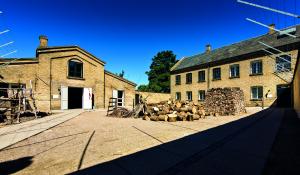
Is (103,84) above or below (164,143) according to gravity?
above

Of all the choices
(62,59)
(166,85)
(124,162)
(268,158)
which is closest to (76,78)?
(62,59)

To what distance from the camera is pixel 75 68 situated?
2233 cm

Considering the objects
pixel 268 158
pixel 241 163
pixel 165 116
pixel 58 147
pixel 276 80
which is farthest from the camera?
pixel 276 80

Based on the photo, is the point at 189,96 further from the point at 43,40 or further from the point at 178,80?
the point at 43,40

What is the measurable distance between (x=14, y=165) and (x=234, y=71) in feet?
86.2

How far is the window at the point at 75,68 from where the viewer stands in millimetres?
21922

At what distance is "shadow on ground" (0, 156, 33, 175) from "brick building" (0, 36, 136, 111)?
13.9 meters

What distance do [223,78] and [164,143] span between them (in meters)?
23.8

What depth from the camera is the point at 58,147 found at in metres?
5.40

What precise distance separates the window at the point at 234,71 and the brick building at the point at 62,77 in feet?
47.6

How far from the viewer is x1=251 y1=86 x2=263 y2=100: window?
22056mm

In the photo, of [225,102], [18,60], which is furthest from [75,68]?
Answer: [225,102]

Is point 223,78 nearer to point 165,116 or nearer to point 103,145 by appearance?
point 165,116

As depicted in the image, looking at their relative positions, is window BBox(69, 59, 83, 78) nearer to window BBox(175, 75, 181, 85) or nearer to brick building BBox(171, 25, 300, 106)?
brick building BBox(171, 25, 300, 106)
